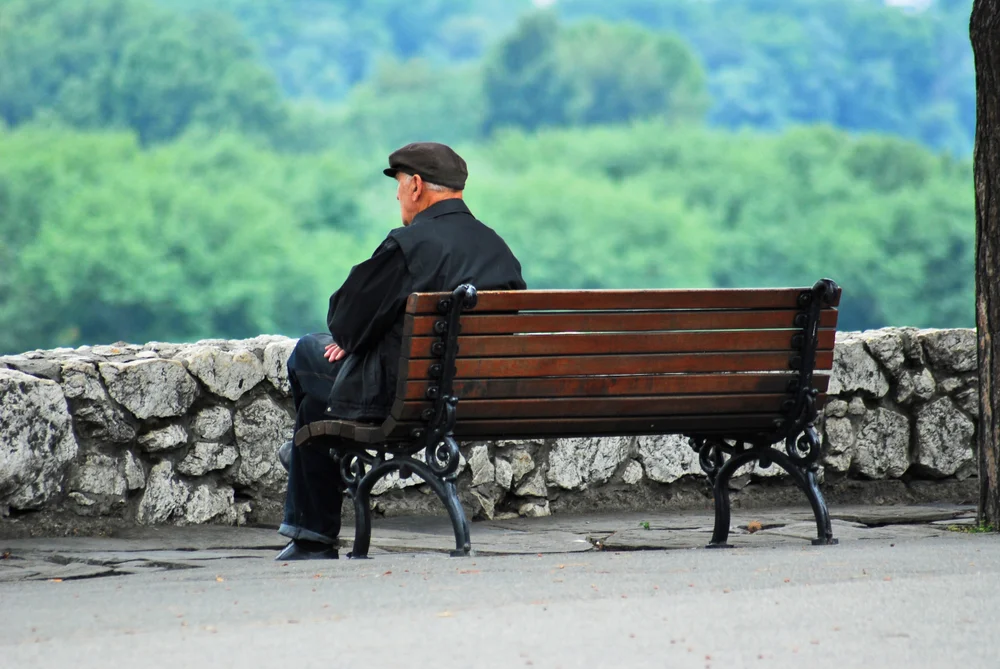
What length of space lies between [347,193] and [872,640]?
58075 mm

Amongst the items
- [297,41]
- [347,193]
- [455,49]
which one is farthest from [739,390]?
[455,49]

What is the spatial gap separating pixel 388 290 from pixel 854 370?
9.69 feet

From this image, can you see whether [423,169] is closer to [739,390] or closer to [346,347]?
[346,347]

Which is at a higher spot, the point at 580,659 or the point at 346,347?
the point at 346,347

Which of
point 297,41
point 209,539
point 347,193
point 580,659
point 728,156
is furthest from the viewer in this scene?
point 297,41

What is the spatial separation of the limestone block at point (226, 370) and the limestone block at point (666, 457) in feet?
5.51

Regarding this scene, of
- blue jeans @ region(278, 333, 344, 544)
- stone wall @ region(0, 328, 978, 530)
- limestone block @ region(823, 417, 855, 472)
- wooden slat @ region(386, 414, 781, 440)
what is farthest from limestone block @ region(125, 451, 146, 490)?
limestone block @ region(823, 417, 855, 472)

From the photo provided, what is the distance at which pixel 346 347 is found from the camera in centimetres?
431

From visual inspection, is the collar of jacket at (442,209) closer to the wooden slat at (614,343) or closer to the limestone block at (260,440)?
the wooden slat at (614,343)

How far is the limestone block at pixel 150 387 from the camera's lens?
217 inches

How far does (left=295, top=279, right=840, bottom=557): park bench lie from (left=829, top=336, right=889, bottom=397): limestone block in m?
1.87

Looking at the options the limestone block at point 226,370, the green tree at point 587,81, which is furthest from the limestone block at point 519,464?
the green tree at point 587,81

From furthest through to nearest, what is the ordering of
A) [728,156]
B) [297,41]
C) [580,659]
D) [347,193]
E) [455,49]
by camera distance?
[455,49]
[297,41]
[728,156]
[347,193]
[580,659]

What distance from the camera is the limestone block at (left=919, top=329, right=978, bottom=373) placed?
6652mm
